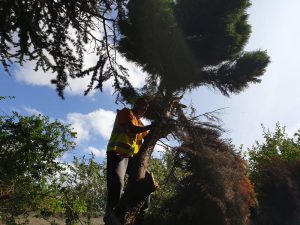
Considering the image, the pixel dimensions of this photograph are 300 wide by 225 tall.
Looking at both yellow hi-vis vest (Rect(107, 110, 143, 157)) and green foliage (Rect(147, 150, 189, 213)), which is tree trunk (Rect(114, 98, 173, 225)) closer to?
yellow hi-vis vest (Rect(107, 110, 143, 157))

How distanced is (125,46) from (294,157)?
17405mm

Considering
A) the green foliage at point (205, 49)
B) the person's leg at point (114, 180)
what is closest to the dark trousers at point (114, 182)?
the person's leg at point (114, 180)

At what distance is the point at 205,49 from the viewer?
11688 mm

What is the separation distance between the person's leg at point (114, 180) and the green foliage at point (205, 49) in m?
2.84

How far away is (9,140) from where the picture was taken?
946 centimetres

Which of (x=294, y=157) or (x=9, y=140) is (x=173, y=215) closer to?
(x=9, y=140)

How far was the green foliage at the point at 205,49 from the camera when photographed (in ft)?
30.6

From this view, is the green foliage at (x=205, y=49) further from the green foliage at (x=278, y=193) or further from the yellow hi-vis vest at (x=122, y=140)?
the green foliage at (x=278, y=193)

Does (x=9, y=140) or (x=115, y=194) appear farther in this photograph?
(x=9, y=140)

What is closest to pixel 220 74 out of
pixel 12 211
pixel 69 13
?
pixel 12 211

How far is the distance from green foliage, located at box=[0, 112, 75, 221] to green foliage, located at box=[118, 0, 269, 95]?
9.21 ft

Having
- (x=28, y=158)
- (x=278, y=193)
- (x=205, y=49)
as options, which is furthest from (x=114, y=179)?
(x=278, y=193)

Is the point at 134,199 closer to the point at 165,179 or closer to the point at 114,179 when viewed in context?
the point at 114,179

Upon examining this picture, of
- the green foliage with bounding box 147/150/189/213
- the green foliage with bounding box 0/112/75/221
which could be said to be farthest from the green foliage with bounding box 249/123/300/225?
the green foliage with bounding box 0/112/75/221
